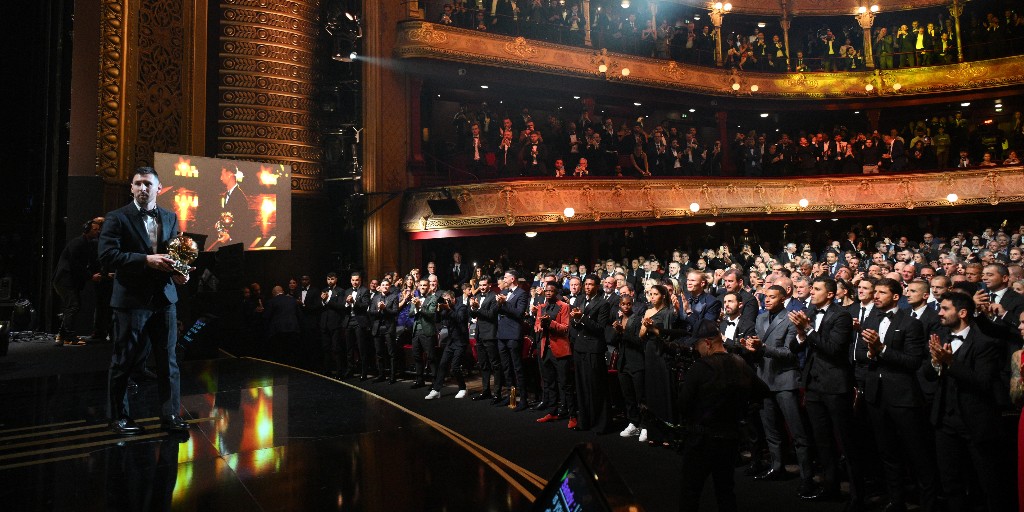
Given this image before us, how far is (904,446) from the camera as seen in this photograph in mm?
5301

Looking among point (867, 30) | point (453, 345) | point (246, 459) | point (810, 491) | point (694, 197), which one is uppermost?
point (867, 30)

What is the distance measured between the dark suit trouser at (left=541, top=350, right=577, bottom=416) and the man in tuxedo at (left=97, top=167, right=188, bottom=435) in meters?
4.90

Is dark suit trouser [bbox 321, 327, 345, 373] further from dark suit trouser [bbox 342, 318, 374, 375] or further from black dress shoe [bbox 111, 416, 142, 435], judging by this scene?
black dress shoe [bbox 111, 416, 142, 435]

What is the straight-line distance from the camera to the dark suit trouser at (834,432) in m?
5.34

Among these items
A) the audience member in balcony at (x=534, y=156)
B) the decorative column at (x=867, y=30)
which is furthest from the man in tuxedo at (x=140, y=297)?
the decorative column at (x=867, y=30)

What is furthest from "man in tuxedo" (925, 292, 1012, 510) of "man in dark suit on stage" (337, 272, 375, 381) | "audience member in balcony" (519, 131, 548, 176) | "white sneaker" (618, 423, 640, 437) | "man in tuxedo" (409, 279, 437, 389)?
"audience member in balcony" (519, 131, 548, 176)

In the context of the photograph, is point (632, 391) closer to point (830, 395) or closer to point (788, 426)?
point (788, 426)

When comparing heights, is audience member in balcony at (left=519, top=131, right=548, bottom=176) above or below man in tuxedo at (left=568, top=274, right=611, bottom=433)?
above

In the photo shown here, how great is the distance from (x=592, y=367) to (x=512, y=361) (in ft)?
6.34

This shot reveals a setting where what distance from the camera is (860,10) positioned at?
23.9m

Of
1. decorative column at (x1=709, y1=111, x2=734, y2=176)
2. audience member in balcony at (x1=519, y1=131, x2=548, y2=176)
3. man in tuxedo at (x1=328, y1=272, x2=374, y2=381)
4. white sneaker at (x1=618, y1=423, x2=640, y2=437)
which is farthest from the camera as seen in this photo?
decorative column at (x1=709, y1=111, x2=734, y2=176)

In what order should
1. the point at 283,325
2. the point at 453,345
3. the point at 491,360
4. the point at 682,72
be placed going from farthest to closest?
the point at 682,72 → the point at 283,325 → the point at 453,345 → the point at 491,360

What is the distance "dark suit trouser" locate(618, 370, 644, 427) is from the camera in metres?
7.75

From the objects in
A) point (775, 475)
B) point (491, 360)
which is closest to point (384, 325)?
point (491, 360)
